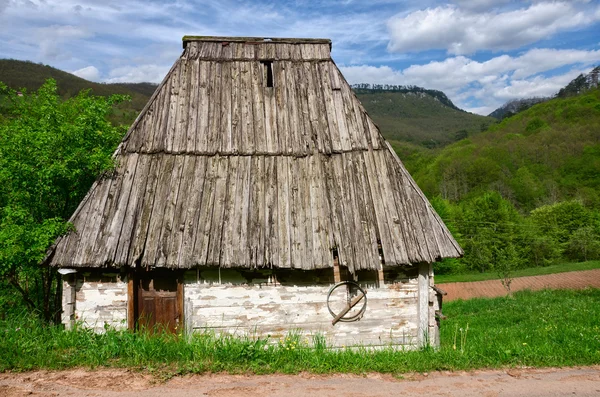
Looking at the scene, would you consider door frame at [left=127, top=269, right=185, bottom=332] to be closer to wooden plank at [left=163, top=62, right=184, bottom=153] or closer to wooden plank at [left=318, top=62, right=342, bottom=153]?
wooden plank at [left=163, top=62, right=184, bottom=153]

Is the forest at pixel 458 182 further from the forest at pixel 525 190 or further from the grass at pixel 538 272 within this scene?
the grass at pixel 538 272

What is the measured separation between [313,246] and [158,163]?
3.40m

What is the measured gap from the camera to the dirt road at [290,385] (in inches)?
181

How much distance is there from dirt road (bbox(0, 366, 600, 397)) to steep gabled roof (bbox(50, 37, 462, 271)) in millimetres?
1990

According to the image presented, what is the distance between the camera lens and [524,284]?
97.5 feet

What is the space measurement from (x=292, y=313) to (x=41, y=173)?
16.1 ft

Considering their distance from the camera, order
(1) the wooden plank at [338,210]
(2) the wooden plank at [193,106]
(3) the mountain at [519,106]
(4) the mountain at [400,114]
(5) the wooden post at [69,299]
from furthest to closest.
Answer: (3) the mountain at [519,106]
(4) the mountain at [400,114]
(2) the wooden plank at [193,106]
(1) the wooden plank at [338,210]
(5) the wooden post at [69,299]

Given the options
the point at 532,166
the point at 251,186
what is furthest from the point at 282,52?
the point at 532,166

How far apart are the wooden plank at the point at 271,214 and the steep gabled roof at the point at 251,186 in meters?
0.02

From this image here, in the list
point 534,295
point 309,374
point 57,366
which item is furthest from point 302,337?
point 534,295

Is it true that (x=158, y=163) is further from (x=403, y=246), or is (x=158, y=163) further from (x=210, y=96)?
(x=403, y=246)

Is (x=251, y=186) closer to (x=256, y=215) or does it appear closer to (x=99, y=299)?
(x=256, y=215)

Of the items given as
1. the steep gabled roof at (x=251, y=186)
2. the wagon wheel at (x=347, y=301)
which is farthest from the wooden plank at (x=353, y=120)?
the wagon wheel at (x=347, y=301)

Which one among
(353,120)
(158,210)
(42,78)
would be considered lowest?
(158,210)
